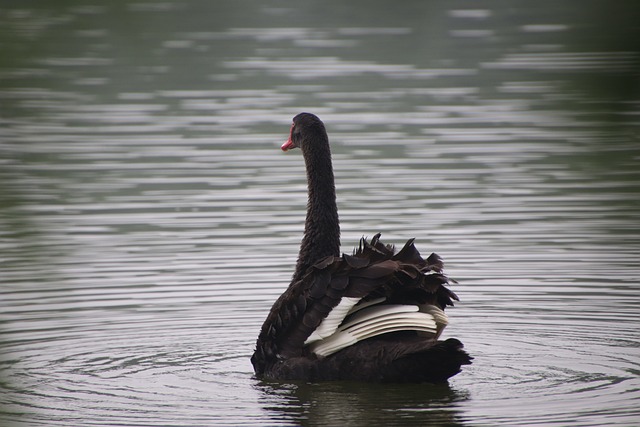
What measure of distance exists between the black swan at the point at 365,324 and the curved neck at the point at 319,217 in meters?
0.49

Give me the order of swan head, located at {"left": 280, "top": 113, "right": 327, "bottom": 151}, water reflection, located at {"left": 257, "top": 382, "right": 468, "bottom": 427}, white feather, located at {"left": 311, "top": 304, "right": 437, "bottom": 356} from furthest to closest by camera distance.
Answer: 1. swan head, located at {"left": 280, "top": 113, "right": 327, "bottom": 151}
2. white feather, located at {"left": 311, "top": 304, "right": 437, "bottom": 356}
3. water reflection, located at {"left": 257, "top": 382, "right": 468, "bottom": 427}

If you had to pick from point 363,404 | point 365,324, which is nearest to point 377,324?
point 365,324

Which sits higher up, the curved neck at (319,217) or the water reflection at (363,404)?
the curved neck at (319,217)

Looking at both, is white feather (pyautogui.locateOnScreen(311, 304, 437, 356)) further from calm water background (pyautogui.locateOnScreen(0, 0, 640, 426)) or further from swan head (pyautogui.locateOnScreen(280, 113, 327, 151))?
swan head (pyautogui.locateOnScreen(280, 113, 327, 151))

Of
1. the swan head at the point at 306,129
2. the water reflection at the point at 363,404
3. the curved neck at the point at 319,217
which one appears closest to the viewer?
the water reflection at the point at 363,404

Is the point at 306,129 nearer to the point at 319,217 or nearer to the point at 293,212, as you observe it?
the point at 319,217

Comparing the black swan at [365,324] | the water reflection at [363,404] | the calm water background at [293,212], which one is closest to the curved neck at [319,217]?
the black swan at [365,324]

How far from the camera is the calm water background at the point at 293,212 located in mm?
1223

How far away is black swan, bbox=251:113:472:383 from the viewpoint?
5.73 m

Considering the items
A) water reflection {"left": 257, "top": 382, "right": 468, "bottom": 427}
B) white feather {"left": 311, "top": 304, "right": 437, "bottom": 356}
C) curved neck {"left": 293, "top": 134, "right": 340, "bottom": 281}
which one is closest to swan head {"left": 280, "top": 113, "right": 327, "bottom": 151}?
curved neck {"left": 293, "top": 134, "right": 340, "bottom": 281}

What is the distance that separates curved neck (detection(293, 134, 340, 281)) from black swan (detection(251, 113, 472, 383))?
49 centimetres

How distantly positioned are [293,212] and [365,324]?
611cm

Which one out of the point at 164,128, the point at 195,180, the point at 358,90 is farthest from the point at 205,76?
the point at 195,180

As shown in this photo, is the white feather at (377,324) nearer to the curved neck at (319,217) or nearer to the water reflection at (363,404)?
the water reflection at (363,404)
